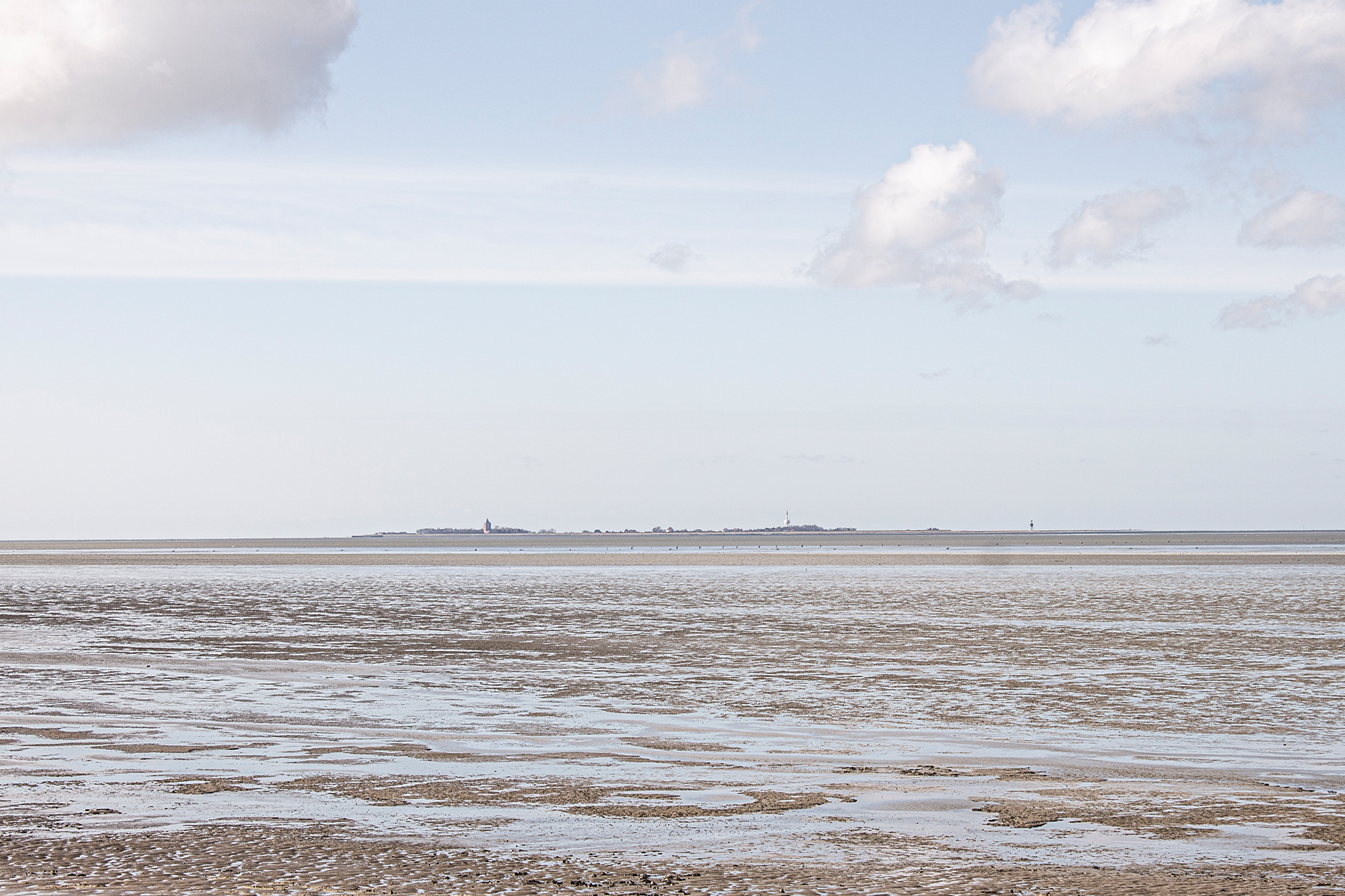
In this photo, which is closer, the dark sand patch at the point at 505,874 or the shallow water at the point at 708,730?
the dark sand patch at the point at 505,874

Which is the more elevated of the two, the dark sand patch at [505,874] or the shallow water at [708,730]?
the dark sand patch at [505,874]

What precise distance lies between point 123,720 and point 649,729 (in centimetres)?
621

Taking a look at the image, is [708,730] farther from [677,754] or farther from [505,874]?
[505,874]

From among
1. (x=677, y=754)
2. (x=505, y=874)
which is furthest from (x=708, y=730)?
(x=505, y=874)

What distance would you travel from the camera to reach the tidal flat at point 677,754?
841 centimetres

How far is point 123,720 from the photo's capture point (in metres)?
15.1

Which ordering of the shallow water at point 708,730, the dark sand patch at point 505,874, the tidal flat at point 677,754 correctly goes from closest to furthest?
the dark sand patch at point 505,874
the tidal flat at point 677,754
the shallow water at point 708,730

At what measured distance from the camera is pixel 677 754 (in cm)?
1299

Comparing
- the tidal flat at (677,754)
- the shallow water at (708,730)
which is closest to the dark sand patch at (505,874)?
the tidal flat at (677,754)

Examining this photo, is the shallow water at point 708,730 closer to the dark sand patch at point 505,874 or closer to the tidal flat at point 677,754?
the tidal flat at point 677,754

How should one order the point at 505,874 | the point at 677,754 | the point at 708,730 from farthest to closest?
the point at 708,730 → the point at 677,754 → the point at 505,874

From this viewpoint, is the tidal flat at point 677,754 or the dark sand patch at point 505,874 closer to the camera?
the dark sand patch at point 505,874

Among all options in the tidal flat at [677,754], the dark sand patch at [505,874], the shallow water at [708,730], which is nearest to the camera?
the dark sand patch at [505,874]

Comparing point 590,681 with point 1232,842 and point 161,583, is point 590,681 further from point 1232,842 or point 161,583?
point 161,583
